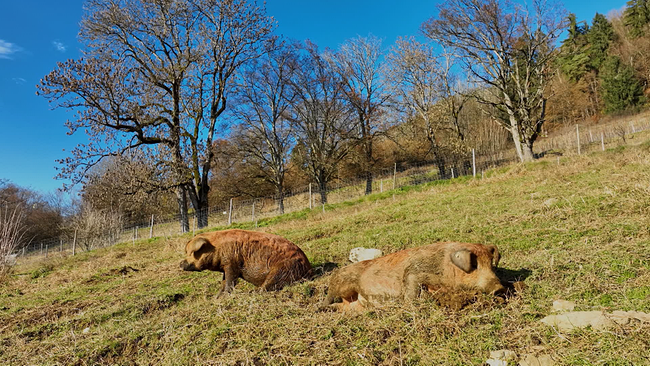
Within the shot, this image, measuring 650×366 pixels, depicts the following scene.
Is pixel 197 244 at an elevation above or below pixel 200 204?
below

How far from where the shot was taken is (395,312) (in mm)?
3111

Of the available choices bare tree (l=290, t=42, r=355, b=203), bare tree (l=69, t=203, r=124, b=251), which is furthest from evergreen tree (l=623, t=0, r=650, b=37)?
bare tree (l=69, t=203, r=124, b=251)

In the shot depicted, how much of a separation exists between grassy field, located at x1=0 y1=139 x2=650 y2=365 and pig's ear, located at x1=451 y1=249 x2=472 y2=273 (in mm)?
337

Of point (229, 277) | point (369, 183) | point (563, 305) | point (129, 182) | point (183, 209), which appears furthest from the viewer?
point (369, 183)

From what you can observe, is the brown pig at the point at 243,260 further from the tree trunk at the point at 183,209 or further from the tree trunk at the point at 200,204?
the tree trunk at the point at 183,209

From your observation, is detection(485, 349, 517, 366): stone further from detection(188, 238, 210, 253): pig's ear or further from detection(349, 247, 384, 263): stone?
detection(188, 238, 210, 253): pig's ear

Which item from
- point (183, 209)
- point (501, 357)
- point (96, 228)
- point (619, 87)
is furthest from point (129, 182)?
point (619, 87)

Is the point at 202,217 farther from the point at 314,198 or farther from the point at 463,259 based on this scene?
the point at 463,259

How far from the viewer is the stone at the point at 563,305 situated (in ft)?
8.92

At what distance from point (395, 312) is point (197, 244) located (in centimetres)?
308

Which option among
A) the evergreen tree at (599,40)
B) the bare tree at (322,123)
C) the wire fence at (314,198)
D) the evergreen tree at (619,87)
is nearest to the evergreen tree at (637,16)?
the evergreen tree at (599,40)

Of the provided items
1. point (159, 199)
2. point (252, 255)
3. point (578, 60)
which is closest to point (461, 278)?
point (252, 255)

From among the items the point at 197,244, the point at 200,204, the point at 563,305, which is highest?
the point at 200,204

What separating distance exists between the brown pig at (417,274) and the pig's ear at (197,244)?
207 centimetres
